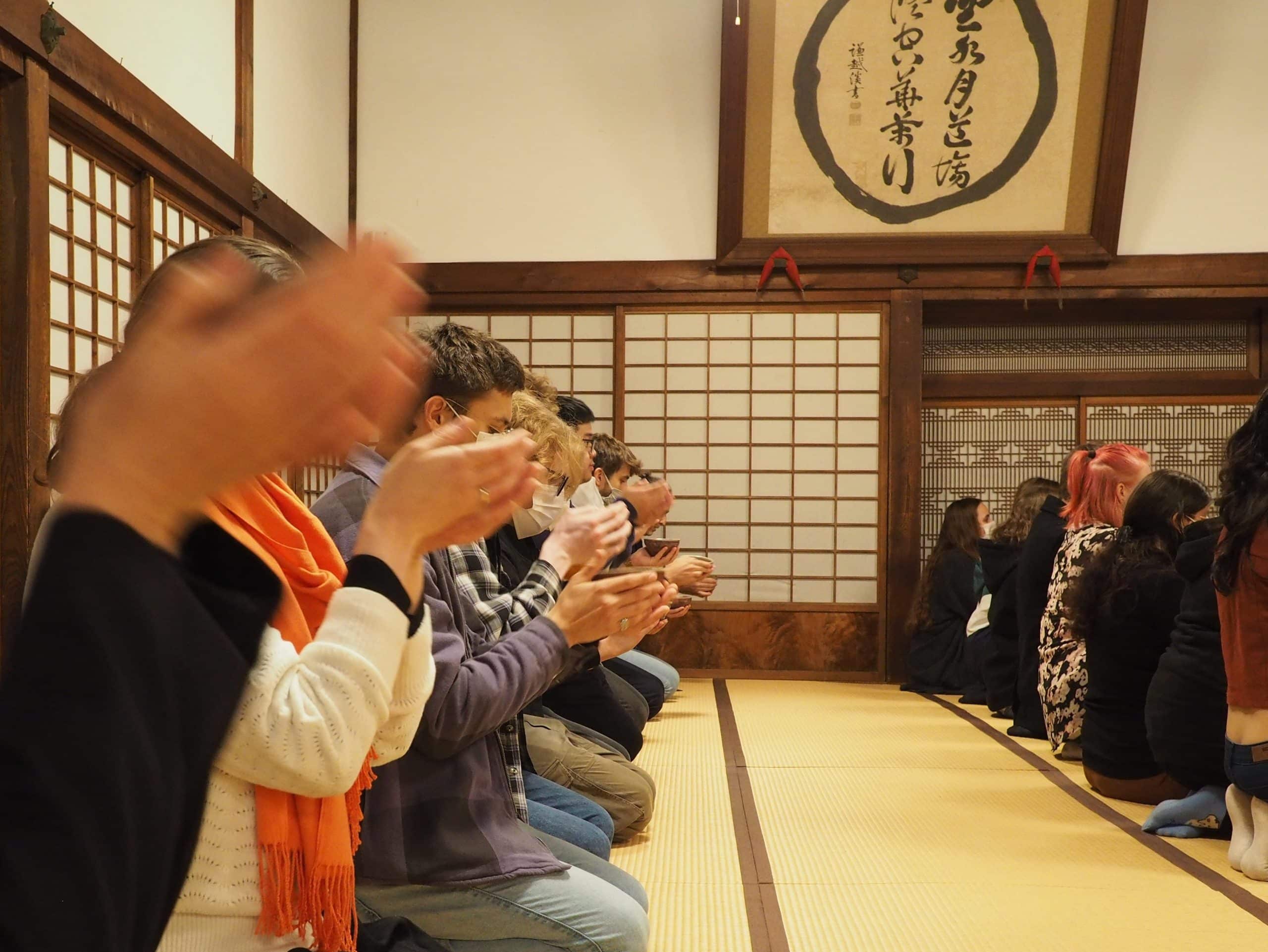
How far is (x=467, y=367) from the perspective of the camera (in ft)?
6.03

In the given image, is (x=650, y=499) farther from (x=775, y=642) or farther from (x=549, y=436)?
(x=775, y=642)

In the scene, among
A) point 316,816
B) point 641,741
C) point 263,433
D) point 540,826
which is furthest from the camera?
point 641,741

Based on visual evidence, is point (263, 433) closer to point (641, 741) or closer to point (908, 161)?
point (641, 741)

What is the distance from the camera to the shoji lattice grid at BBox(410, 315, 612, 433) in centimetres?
602

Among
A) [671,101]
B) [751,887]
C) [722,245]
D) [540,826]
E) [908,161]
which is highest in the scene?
[671,101]

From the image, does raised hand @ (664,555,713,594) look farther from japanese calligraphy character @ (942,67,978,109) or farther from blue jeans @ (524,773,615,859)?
japanese calligraphy character @ (942,67,978,109)

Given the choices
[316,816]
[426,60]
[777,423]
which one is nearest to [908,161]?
[777,423]

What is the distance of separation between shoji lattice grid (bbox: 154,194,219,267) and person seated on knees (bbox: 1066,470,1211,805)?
3086 mm

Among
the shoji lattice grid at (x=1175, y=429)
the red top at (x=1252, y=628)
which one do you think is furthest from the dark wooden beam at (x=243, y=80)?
the shoji lattice grid at (x=1175, y=429)

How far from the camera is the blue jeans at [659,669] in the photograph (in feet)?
16.8

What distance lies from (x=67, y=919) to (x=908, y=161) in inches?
228

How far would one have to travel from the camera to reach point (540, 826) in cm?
220

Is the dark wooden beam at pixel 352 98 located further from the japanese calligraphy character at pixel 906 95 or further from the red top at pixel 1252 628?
the red top at pixel 1252 628

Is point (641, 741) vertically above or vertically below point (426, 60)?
below
